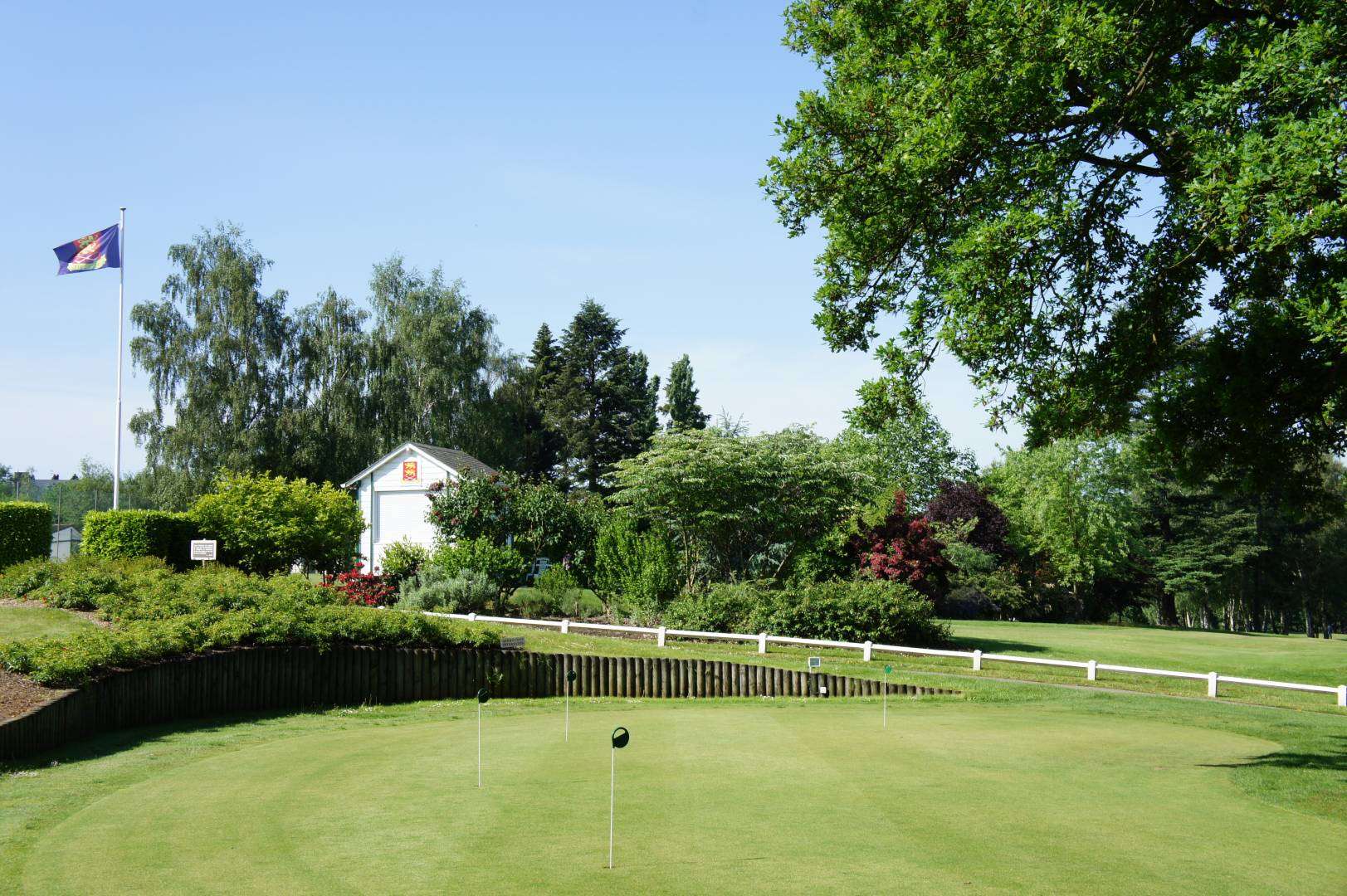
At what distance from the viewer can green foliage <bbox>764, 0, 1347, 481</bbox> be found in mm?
8883

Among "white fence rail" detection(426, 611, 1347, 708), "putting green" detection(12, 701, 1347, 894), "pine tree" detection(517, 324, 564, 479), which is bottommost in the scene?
"white fence rail" detection(426, 611, 1347, 708)

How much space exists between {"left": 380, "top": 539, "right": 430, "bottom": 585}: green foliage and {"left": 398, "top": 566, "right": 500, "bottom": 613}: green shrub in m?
0.92

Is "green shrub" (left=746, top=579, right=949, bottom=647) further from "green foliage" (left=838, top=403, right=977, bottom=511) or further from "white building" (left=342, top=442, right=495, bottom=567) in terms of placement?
"green foliage" (left=838, top=403, right=977, bottom=511)

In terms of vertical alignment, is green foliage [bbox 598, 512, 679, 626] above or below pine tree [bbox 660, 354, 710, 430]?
below

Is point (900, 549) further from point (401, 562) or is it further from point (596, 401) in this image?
point (596, 401)

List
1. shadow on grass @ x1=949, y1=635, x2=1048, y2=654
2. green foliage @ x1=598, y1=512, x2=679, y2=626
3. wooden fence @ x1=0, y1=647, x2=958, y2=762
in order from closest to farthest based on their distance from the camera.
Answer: wooden fence @ x1=0, y1=647, x2=958, y2=762
green foliage @ x1=598, y1=512, x2=679, y2=626
shadow on grass @ x1=949, y1=635, x2=1048, y2=654

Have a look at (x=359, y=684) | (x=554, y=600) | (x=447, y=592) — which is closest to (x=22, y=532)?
(x=447, y=592)

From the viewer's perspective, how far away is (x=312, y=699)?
52.2 feet

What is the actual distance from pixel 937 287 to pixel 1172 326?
319cm

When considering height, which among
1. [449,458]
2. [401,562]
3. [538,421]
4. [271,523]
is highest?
[538,421]

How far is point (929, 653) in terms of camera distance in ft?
70.0

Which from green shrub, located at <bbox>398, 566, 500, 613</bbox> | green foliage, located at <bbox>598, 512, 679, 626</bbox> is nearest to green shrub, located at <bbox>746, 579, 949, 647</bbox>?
green foliage, located at <bbox>598, 512, 679, 626</bbox>

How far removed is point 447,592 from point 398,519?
14932mm

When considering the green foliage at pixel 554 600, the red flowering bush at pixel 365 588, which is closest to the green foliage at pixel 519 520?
the green foliage at pixel 554 600
